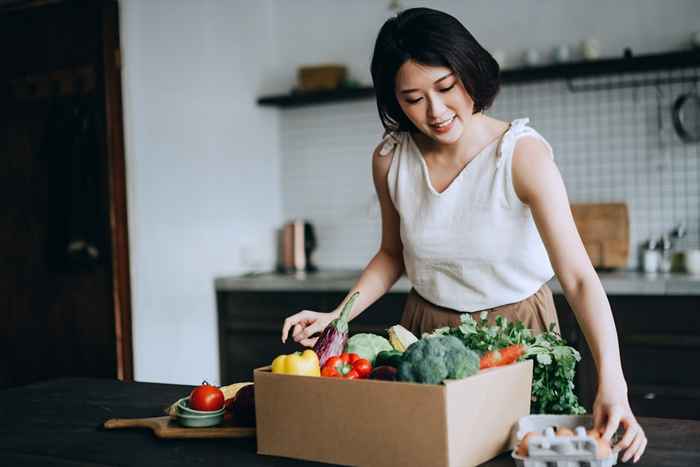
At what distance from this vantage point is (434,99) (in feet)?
5.70

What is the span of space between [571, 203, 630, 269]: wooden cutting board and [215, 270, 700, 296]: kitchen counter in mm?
81

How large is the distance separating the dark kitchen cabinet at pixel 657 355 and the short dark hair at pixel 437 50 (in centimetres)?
176

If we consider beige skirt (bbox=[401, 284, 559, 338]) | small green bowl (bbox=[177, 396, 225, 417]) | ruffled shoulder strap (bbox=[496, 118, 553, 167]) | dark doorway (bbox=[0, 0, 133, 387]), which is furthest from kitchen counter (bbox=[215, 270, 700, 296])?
small green bowl (bbox=[177, 396, 225, 417])

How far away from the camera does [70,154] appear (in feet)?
12.3

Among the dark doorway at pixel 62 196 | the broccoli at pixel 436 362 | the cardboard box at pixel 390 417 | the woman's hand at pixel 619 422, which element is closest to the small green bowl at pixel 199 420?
the cardboard box at pixel 390 417

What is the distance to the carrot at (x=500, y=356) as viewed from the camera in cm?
142

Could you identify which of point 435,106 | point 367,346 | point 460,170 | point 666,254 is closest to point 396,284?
point 666,254

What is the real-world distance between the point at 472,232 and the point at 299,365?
2.30 feet

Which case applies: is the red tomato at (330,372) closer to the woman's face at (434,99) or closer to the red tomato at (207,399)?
the red tomato at (207,399)

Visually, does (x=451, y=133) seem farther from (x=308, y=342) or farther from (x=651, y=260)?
(x=651, y=260)

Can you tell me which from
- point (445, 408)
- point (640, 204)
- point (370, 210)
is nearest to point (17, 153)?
point (370, 210)

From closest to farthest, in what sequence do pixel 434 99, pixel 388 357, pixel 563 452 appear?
pixel 563 452 → pixel 388 357 → pixel 434 99

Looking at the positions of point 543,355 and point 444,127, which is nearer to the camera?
point 543,355

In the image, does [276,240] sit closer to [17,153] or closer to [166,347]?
[166,347]
